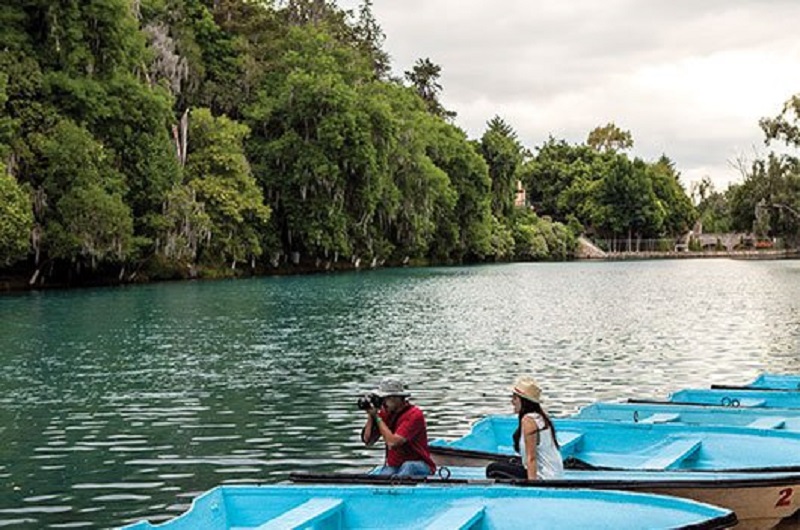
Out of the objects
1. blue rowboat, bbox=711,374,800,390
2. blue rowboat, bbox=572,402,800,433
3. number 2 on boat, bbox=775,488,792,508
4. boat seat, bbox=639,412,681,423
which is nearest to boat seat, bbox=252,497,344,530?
number 2 on boat, bbox=775,488,792,508

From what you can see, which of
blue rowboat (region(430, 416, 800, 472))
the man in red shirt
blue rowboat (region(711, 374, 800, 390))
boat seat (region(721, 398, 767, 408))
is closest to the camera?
the man in red shirt

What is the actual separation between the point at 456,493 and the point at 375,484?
82cm

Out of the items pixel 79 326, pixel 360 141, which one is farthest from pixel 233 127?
pixel 79 326

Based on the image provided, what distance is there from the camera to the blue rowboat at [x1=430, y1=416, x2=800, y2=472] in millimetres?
11320

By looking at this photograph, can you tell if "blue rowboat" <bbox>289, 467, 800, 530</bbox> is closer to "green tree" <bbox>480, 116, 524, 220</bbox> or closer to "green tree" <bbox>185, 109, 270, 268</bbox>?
"green tree" <bbox>185, 109, 270, 268</bbox>

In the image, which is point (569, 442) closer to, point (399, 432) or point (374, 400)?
point (399, 432)

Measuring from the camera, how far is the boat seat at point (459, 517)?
325 inches

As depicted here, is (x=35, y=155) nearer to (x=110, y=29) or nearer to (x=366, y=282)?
(x=110, y=29)

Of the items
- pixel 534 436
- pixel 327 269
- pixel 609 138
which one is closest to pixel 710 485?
pixel 534 436

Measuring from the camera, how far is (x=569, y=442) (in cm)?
1198

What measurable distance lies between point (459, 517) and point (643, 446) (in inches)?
170

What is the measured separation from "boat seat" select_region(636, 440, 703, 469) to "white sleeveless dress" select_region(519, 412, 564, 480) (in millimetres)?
1429

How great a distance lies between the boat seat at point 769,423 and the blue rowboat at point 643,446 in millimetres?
1124

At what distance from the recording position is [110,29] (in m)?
55.8
